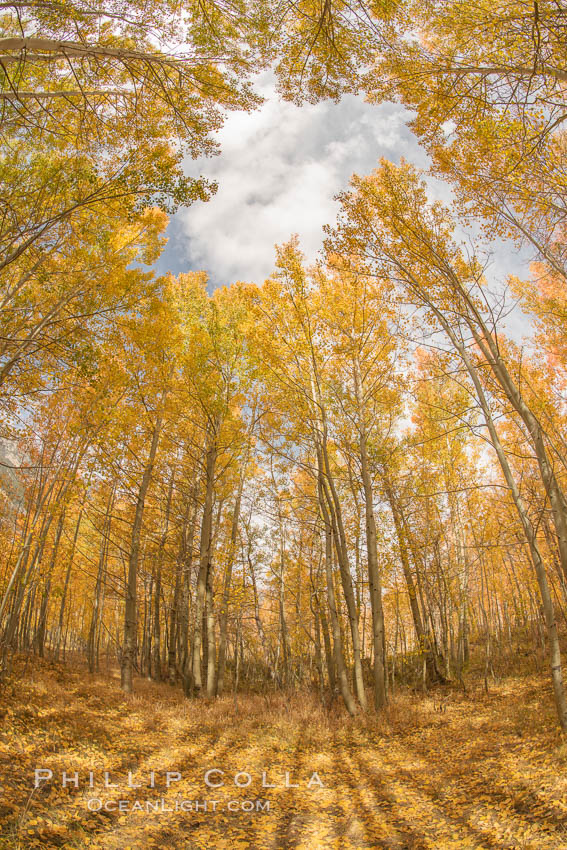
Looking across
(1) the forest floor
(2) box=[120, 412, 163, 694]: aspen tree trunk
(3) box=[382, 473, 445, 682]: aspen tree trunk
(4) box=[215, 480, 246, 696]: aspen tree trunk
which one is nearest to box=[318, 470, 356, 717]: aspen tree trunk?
(1) the forest floor

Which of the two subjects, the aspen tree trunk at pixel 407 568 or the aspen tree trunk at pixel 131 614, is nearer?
the aspen tree trunk at pixel 131 614

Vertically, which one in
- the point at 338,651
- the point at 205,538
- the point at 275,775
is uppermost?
the point at 205,538

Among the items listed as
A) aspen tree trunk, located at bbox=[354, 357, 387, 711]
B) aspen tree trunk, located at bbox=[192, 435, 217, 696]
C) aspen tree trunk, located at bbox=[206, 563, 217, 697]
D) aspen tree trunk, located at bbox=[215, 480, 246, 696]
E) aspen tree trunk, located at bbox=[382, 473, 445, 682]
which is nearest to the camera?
aspen tree trunk, located at bbox=[354, 357, 387, 711]

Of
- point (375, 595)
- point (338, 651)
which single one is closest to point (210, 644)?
point (338, 651)

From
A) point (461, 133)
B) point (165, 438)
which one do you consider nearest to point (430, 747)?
point (165, 438)

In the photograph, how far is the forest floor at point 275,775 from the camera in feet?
10.9

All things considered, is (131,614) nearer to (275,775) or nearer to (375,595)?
(275,775)

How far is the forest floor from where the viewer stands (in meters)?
3.33

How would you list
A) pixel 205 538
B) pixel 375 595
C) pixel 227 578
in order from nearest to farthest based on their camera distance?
pixel 375 595 < pixel 205 538 < pixel 227 578

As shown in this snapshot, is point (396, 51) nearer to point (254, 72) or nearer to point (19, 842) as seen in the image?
point (254, 72)

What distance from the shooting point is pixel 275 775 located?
499cm

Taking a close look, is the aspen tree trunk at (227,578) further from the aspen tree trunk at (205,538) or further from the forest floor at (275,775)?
the forest floor at (275,775)

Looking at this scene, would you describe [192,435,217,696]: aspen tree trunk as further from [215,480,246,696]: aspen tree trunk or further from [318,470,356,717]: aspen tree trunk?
[318,470,356,717]: aspen tree trunk

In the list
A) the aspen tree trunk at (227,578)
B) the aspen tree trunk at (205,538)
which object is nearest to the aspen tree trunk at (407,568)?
the aspen tree trunk at (205,538)
